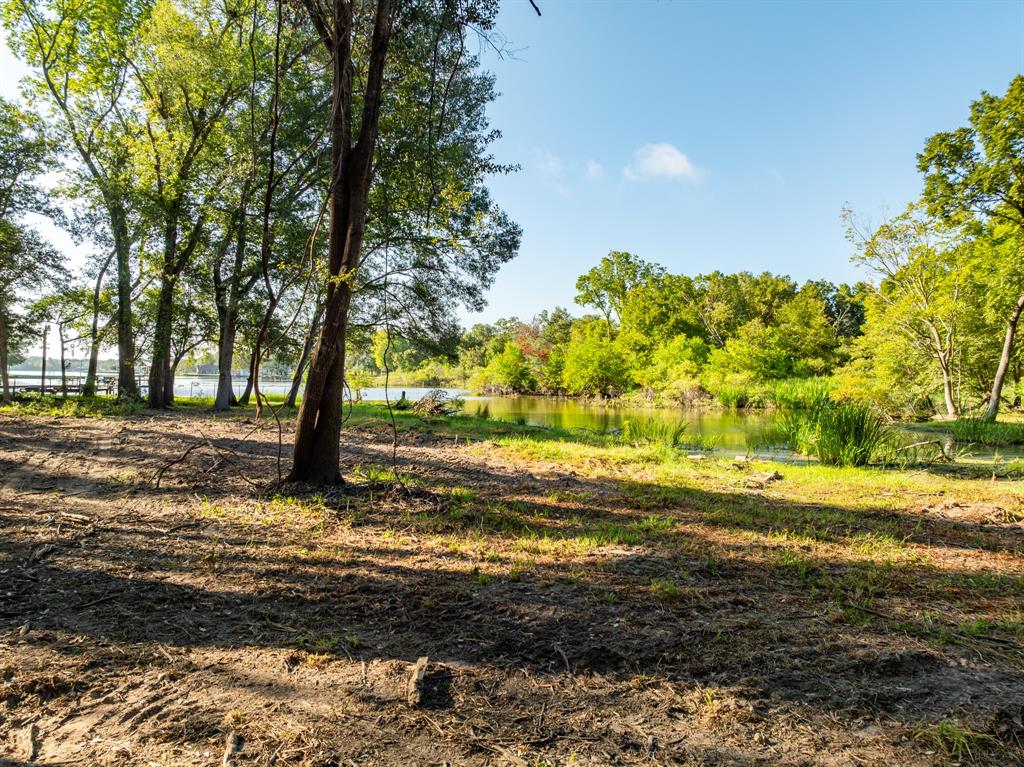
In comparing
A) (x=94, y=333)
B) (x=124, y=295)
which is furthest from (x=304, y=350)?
(x=94, y=333)

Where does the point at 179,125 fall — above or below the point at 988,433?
above

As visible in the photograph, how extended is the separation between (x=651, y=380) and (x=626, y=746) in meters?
36.5

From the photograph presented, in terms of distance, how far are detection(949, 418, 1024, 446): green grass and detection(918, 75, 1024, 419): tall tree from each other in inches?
72.0

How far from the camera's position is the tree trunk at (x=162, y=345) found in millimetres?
13930

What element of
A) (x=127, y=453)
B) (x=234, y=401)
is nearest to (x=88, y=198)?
(x=234, y=401)

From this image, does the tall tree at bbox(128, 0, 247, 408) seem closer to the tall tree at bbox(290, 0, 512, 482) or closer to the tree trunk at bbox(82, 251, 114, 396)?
the tree trunk at bbox(82, 251, 114, 396)

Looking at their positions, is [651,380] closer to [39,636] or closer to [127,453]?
[127,453]

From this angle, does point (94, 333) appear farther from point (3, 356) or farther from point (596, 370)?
point (596, 370)

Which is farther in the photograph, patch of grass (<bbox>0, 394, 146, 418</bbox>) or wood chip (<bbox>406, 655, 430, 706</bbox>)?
patch of grass (<bbox>0, 394, 146, 418</bbox>)

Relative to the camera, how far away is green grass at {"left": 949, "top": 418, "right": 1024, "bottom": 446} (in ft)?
40.0

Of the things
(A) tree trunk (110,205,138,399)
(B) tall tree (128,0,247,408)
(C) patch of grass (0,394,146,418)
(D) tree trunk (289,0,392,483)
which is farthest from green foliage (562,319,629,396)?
(D) tree trunk (289,0,392,483)

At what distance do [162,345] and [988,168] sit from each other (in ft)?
78.6

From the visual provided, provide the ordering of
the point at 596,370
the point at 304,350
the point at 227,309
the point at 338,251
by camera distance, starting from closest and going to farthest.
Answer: the point at 304,350 → the point at 338,251 → the point at 227,309 → the point at 596,370

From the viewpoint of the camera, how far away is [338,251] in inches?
204
